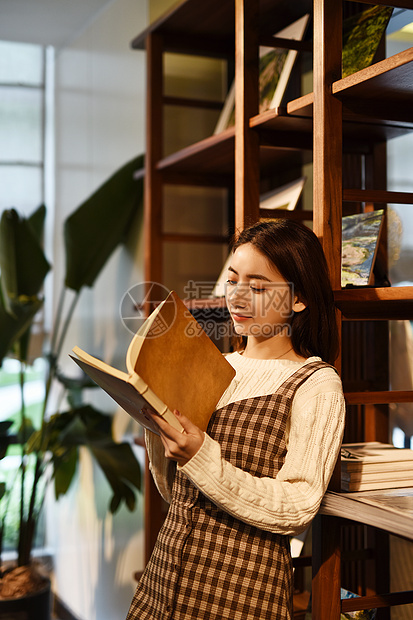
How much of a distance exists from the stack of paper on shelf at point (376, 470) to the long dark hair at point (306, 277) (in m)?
0.23

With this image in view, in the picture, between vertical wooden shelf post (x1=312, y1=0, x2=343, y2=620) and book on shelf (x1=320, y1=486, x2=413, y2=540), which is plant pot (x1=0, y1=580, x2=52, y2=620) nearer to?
vertical wooden shelf post (x1=312, y1=0, x2=343, y2=620)

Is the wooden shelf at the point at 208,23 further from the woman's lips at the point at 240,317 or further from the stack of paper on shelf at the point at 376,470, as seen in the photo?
the stack of paper on shelf at the point at 376,470

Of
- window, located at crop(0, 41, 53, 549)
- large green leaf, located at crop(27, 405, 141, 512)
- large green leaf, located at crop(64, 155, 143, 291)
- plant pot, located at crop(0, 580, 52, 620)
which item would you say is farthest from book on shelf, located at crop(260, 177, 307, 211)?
window, located at crop(0, 41, 53, 549)

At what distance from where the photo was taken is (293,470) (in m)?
1.28

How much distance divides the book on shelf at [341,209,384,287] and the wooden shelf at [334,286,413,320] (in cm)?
6

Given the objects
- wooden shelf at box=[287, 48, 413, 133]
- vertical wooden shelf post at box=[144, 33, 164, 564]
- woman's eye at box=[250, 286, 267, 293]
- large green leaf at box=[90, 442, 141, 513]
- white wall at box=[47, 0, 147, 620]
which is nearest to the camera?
wooden shelf at box=[287, 48, 413, 133]

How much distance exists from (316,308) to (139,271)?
1.52m

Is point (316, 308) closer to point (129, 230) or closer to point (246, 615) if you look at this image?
point (246, 615)

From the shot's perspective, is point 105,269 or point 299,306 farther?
point 105,269

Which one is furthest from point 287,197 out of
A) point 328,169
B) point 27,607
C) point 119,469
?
point 27,607

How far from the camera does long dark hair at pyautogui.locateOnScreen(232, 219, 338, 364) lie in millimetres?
1417

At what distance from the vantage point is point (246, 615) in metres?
1.29

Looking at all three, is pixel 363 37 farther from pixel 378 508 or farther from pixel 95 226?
pixel 95 226

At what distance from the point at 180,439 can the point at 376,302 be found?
55cm
